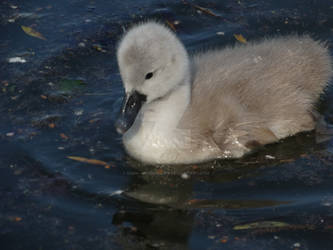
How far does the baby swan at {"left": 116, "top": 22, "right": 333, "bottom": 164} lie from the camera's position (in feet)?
14.6

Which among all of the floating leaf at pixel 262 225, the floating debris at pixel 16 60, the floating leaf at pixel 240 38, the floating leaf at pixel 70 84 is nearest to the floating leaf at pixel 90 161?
the floating leaf at pixel 70 84

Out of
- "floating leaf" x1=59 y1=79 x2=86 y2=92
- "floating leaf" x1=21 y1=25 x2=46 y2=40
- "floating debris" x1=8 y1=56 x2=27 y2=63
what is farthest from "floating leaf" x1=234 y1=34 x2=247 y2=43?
"floating debris" x1=8 y1=56 x2=27 y2=63

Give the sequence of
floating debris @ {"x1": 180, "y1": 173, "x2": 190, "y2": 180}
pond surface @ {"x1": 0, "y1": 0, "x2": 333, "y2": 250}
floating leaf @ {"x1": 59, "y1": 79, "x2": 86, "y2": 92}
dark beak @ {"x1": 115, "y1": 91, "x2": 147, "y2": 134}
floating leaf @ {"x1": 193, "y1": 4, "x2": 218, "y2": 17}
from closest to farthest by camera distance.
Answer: pond surface @ {"x1": 0, "y1": 0, "x2": 333, "y2": 250} < dark beak @ {"x1": 115, "y1": 91, "x2": 147, "y2": 134} < floating debris @ {"x1": 180, "y1": 173, "x2": 190, "y2": 180} < floating leaf @ {"x1": 59, "y1": 79, "x2": 86, "y2": 92} < floating leaf @ {"x1": 193, "y1": 4, "x2": 218, "y2": 17}

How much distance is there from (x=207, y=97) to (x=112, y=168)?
0.89 metres

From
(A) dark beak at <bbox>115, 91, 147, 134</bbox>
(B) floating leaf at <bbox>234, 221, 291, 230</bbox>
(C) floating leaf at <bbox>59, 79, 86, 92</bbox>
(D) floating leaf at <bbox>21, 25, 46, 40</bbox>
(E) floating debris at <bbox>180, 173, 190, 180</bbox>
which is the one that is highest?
(A) dark beak at <bbox>115, 91, 147, 134</bbox>

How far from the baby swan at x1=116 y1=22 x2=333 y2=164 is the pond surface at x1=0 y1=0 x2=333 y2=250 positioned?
0.14 meters

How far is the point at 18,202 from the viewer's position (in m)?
4.29

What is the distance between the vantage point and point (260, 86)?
196 inches

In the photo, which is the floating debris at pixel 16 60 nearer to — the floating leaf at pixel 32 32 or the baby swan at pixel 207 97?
the floating leaf at pixel 32 32

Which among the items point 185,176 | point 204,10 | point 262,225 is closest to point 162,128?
point 185,176

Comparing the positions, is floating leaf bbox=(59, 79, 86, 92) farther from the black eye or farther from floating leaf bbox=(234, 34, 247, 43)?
floating leaf bbox=(234, 34, 247, 43)

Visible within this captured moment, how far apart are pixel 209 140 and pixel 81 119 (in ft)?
3.72

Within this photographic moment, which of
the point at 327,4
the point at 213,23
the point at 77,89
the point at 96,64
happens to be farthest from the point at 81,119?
the point at 327,4

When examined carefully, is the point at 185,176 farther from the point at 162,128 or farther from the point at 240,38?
the point at 240,38
